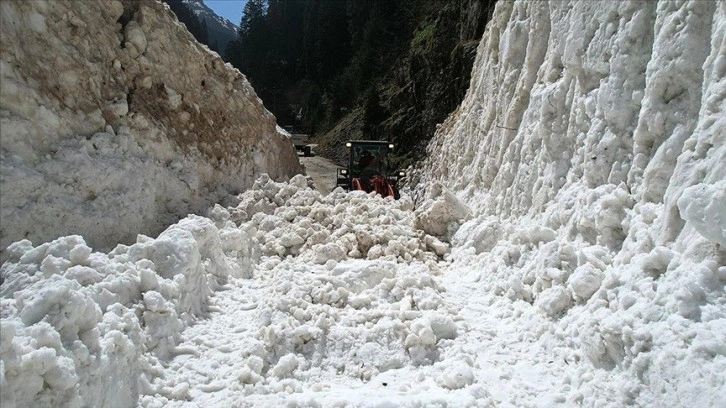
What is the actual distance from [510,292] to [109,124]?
6.67 m

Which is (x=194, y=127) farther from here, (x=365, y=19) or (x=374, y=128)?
(x=365, y=19)

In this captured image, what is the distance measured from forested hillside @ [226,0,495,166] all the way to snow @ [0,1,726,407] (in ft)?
30.5

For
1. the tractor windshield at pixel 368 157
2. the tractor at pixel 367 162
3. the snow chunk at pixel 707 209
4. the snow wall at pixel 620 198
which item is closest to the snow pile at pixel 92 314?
the snow wall at pixel 620 198

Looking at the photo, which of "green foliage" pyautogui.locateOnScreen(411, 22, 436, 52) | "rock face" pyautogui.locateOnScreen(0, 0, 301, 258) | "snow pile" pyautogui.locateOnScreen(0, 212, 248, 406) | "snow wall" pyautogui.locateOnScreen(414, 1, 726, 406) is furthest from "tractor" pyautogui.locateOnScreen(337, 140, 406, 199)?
"green foliage" pyautogui.locateOnScreen(411, 22, 436, 52)

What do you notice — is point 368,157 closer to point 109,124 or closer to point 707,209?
point 109,124

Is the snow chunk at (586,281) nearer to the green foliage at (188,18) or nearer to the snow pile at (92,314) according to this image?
the snow pile at (92,314)

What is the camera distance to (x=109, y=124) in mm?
7258

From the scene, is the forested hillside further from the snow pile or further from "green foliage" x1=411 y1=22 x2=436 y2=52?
the snow pile

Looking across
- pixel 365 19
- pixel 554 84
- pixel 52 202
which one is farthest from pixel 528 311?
pixel 365 19

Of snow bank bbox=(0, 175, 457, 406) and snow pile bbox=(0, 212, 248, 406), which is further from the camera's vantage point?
snow bank bbox=(0, 175, 457, 406)

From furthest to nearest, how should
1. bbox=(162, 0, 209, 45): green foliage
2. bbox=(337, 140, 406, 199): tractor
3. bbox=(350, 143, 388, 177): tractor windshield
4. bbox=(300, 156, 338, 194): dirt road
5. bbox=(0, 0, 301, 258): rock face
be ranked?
bbox=(162, 0, 209, 45): green foliage
bbox=(300, 156, 338, 194): dirt road
bbox=(350, 143, 388, 177): tractor windshield
bbox=(337, 140, 406, 199): tractor
bbox=(0, 0, 301, 258): rock face

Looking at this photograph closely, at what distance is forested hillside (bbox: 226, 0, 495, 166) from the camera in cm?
1734

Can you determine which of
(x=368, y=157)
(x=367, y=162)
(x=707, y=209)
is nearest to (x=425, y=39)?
(x=368, y=157)

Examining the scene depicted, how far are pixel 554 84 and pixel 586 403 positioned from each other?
454 centimetres
